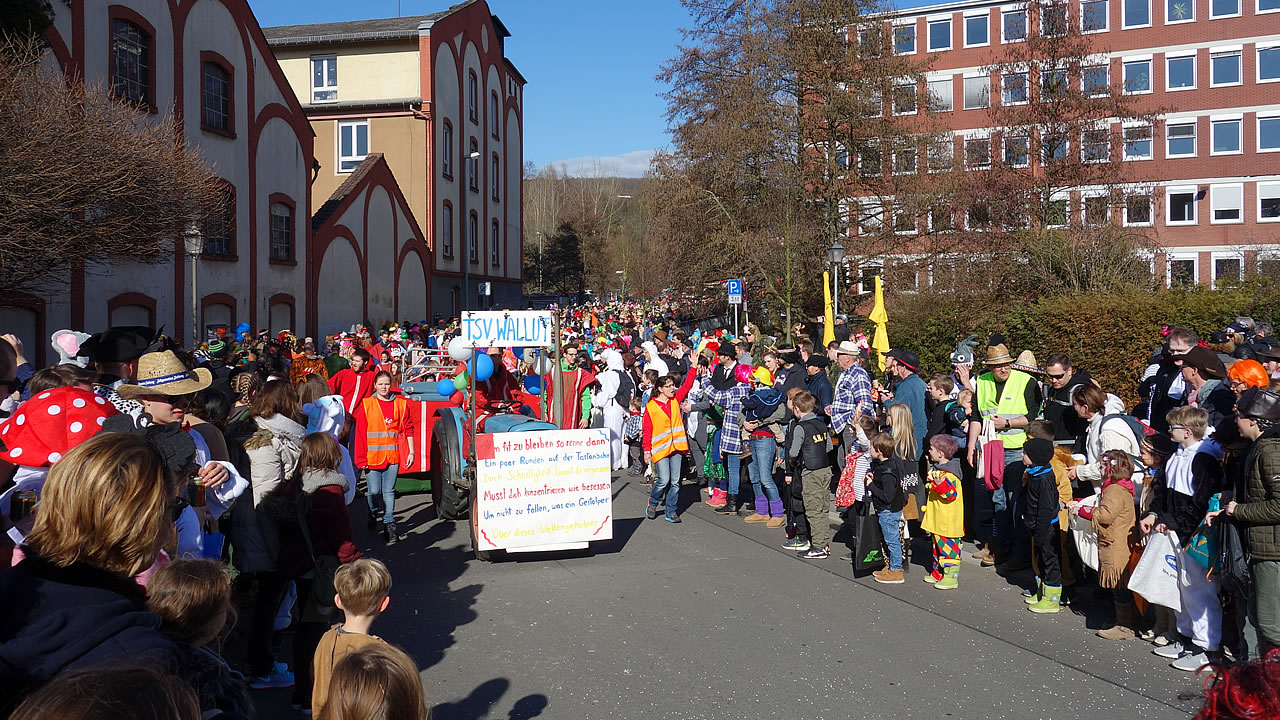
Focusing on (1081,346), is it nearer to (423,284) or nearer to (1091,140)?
(1091,140)

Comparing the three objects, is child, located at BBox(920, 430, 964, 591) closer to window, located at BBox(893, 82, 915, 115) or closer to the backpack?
the backpack

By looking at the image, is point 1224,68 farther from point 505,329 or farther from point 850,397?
point 505,329

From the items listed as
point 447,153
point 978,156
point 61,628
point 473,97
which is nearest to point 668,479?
point 61,628

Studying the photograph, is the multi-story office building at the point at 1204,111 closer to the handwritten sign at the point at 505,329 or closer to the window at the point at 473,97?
the window at the point at 473,97

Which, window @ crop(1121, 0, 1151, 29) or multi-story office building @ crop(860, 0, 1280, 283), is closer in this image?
multi-story office building @ crop(860, 0, 1280, 283)

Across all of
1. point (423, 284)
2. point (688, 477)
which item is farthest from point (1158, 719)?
point (423, 284)

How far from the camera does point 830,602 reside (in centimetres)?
775

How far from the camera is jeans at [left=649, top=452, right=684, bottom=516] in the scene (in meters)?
11.1

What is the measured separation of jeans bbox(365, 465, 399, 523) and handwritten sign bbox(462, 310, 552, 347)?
1.59 meters

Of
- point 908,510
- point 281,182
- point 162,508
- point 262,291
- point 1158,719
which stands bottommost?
point 1158,719

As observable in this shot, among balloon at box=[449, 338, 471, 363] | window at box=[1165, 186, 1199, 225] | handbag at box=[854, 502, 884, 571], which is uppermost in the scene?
window at box=[1165, 186, 1199, 225]

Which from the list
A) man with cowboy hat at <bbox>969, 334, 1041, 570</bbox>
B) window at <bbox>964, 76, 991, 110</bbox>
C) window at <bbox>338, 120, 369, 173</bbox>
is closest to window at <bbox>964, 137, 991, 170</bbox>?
window at <bbox>964, 76, 991, 110</bbox>

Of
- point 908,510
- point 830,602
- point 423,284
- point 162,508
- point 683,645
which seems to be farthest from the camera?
point 423,284

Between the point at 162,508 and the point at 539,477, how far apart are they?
6.11 meters
